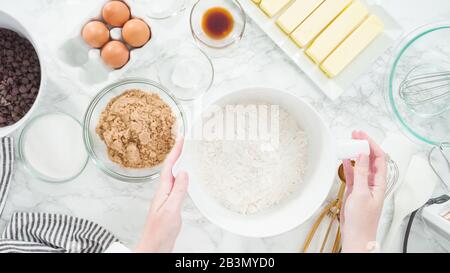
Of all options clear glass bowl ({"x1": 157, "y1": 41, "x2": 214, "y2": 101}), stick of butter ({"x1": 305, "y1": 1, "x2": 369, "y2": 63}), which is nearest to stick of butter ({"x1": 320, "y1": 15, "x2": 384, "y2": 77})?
stick of butter ({"x1": 305, "y1": 1, "x2": 369, "y2": 63})

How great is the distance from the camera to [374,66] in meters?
1.08

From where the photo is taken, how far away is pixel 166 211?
83 centimetres

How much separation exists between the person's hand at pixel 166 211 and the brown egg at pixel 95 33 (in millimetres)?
325

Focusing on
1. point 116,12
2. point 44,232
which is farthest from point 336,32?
point 44,232

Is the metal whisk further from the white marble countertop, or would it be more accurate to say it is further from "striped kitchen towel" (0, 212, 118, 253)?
"striped kitchen towel" (0, 212, 118, 253)

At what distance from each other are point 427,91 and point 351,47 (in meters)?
0.25

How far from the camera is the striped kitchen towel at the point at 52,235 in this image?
3.25 ft

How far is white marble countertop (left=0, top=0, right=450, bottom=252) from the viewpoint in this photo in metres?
1.04

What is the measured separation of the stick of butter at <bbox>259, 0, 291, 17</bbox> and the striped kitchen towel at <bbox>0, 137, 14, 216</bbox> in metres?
0.70

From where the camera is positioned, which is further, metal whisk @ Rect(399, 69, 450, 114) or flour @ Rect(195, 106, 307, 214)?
metal whisk @ Rect(399, 69, 450, 114)

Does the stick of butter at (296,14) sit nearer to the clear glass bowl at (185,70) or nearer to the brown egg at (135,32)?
the clear glass bowl at (185,70)

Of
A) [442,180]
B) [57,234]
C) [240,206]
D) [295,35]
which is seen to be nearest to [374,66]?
[295,35]

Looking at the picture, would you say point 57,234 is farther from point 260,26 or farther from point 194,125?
point 260,26

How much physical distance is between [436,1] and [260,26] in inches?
18.6
